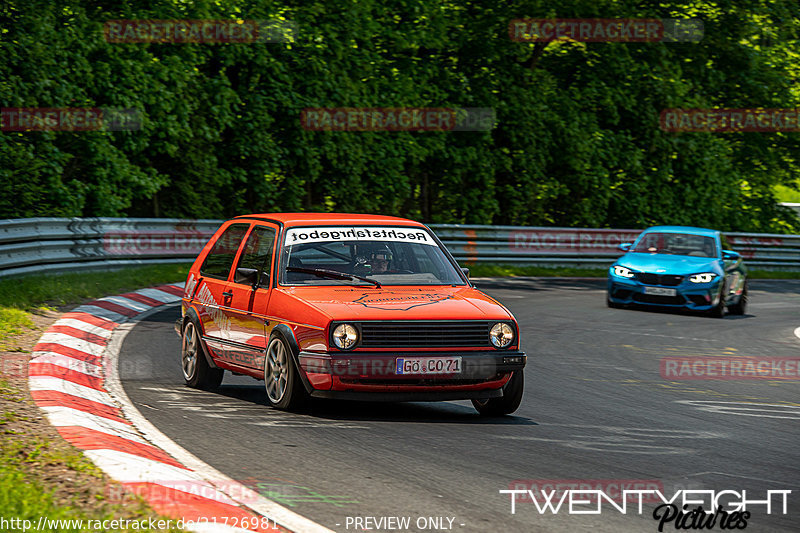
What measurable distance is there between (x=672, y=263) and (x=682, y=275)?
43cm

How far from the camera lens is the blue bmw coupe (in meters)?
18.6

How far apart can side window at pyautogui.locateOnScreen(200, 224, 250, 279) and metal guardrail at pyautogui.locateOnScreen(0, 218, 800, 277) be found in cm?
651

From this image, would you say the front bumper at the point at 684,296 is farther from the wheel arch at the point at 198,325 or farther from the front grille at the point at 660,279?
the wheel arch at the point at 198,325

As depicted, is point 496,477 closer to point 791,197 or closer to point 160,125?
point 160,125

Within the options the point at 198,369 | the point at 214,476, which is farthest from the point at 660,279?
A: the point at 214,476

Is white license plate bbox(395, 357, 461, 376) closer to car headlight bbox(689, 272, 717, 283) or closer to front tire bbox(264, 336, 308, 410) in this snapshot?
front tire bbox(264, 336, 308, 410)

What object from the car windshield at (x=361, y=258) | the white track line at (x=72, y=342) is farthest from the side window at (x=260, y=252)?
the white track line at (x=72, y=342)

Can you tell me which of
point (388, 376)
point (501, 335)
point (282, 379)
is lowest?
point (282, 379)

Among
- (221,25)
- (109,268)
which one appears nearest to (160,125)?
(221,25)

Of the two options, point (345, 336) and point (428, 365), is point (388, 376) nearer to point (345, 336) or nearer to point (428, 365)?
point (428, 365)

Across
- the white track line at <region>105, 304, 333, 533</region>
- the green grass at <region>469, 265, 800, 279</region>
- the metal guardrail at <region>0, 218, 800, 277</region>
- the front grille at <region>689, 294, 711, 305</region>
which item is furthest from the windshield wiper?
the green grass at <region>469, 265, 800, 279</region>

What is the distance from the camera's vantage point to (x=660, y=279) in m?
18.7

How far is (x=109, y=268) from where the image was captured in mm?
19453

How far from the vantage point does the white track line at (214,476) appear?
17.1 ft
